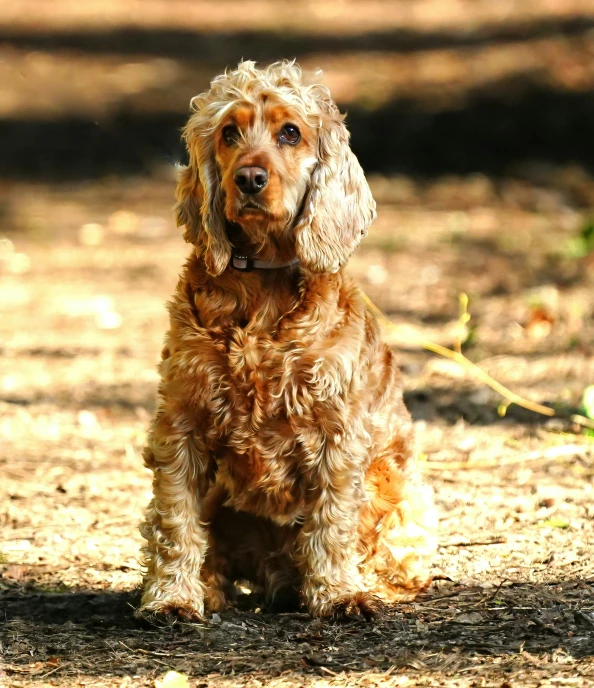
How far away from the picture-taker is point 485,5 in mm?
23531

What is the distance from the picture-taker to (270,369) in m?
4.43

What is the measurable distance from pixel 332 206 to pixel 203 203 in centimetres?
53

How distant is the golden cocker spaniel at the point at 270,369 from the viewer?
4.42 meters

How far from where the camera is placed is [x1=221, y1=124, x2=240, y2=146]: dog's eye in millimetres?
4512

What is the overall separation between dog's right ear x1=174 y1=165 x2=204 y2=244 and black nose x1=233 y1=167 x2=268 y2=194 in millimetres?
410

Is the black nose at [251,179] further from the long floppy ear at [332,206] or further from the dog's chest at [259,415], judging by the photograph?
the dog's chest at [259,415]

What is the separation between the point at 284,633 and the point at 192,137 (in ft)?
6.71

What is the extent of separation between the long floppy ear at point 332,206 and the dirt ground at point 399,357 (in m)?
1.47

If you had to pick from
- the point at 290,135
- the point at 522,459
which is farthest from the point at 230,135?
the point at 522,459

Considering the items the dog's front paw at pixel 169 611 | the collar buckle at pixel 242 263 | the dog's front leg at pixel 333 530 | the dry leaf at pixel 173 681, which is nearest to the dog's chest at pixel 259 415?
the dog's front leg at pixel 333 530

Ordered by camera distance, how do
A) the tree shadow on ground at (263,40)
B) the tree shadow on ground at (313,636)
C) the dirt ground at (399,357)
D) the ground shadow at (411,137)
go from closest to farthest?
the tree shadow on ground at (313,636)
the dirt ground at (399,357)
the ground shadow at (411,137)
the tree shadow on ground at (263,40)

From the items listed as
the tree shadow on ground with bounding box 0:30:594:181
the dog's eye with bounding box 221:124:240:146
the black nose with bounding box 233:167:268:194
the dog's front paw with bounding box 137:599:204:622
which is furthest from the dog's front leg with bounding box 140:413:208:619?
the tree shadow on ground with bounding box 0:30:594:181

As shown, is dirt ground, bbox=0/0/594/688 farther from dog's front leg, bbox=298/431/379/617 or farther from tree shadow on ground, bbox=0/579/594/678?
dog's front leg, bbox=298/431/379/617

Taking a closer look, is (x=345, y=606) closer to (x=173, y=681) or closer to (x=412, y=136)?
(x=173, y=681)
